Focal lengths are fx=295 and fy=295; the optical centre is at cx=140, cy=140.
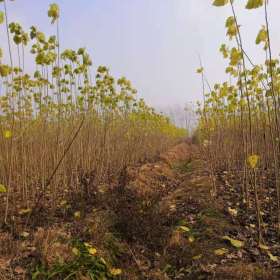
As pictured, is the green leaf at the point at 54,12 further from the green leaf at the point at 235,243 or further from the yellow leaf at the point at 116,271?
the green leaf at the point at 235,243

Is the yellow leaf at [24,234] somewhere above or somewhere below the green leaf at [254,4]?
below

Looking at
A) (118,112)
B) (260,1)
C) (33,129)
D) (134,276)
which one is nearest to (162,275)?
(134,276)

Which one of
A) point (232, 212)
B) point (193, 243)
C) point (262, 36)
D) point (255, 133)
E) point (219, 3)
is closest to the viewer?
point (219, 3)

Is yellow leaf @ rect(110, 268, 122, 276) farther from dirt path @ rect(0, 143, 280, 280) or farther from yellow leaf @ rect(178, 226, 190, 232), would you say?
yellow leaf @ rect(178, 226, 190, 232)

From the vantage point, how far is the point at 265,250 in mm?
2115

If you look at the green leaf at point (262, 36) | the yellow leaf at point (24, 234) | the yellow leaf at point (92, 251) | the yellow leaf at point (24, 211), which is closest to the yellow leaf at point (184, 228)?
the yellow leaf at point (92, 251)

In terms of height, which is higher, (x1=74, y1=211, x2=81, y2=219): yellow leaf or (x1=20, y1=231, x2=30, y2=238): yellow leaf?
(x1=74, y1=211, x2=81, y2=219): yellow leaf

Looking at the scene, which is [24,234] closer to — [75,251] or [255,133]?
[75,251]

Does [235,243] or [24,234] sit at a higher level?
[24,234]

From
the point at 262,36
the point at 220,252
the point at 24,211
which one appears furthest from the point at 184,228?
the point at 262,36

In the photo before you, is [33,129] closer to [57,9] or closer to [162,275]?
[57,9]

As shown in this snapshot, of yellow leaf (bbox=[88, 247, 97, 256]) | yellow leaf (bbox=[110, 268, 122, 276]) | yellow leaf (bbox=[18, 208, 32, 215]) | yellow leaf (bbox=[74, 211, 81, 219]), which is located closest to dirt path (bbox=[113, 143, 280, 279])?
yellow leaf (bbox=[110, 268, 122, 276])

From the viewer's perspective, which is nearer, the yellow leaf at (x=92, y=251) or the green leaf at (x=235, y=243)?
the yellow leaf at (x=92, y=251)

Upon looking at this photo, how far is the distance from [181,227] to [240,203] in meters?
0.88
